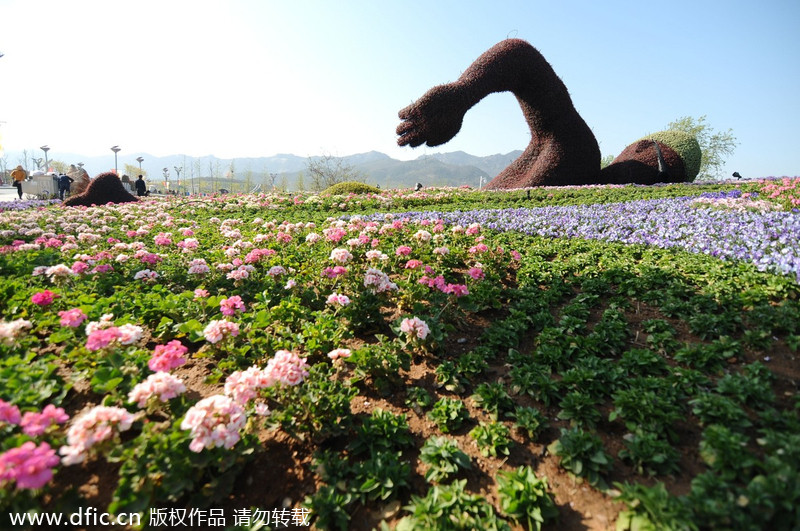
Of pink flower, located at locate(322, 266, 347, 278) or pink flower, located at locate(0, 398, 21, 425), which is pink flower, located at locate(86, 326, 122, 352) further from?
pink flower, located at locate(322, 266, 347, 278)

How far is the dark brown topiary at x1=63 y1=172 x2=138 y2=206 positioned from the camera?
1666cm

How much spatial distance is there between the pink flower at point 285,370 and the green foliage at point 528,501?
59.9 inches

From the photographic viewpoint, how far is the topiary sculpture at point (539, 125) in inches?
614

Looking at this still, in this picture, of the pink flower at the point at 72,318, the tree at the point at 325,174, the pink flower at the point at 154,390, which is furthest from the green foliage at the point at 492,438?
the tree at the point at 325,174

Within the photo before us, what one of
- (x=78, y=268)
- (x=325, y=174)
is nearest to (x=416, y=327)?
(x=78, y=268)

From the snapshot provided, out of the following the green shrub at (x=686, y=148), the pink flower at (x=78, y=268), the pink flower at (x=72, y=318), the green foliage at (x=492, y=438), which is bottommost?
the green foliage at (x=492, y=438)

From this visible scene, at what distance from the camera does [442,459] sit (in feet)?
8.54

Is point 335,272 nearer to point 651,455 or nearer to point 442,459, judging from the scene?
point 442,459

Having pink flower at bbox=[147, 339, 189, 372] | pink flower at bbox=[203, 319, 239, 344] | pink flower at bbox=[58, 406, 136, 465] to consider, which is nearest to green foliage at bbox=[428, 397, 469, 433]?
pink flower at bbox=[203, 319, 239, 344]

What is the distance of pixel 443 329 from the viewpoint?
4.14 metres

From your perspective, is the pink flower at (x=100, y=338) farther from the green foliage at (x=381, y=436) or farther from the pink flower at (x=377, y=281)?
the pink flower at (x=377, y=281)

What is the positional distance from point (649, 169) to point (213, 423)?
20.2m

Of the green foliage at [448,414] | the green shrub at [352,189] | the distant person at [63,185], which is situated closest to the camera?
the green foliage at [448,414]

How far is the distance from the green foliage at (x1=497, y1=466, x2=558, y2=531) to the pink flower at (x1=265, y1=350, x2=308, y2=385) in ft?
4.99
